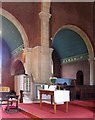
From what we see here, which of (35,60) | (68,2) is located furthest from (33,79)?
(68,2)

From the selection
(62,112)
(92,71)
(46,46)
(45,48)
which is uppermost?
(46,46)

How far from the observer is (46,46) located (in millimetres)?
10500

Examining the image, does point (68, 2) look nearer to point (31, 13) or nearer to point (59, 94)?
point (31, 13)

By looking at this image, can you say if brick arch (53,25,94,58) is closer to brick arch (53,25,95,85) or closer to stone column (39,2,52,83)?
brick arch (53,25,95,85)

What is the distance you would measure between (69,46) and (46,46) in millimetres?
5841

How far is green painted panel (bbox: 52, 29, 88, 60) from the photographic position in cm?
1463

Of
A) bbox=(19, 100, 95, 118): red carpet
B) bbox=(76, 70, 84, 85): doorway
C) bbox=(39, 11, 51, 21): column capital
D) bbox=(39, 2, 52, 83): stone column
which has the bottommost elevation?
bbox=(19, 100, 95, 118): red carpet

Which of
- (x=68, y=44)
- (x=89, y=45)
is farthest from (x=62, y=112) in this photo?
(x=68, y=44)

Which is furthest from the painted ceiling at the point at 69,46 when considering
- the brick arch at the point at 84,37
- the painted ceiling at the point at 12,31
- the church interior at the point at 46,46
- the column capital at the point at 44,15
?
the column capital at the point at 44,15

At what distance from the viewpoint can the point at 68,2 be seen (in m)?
12.7

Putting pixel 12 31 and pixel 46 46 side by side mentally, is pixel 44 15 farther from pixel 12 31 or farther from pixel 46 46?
pixel 12 31


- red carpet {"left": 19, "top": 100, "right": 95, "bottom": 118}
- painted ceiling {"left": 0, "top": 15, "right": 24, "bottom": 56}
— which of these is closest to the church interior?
painted ceiling {"left": 0, "top": 15, "right": 24, "bottom": 56}

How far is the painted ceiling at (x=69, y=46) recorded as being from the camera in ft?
48.1

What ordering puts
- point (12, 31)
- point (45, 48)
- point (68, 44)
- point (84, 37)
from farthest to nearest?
point (68, 44) < point (12, 31) < point (84, 37) < point (45, 48)
